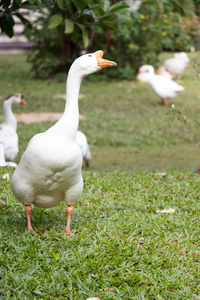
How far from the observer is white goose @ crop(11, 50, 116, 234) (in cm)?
265

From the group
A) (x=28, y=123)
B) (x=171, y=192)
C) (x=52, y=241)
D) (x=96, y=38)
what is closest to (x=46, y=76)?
(x=96, y=38)

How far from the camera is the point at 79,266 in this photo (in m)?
2.79

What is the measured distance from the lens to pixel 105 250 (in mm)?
2982

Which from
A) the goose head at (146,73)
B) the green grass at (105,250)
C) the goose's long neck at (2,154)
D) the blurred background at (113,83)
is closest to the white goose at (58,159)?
the green grass at (105,250)

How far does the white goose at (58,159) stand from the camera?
265 cm

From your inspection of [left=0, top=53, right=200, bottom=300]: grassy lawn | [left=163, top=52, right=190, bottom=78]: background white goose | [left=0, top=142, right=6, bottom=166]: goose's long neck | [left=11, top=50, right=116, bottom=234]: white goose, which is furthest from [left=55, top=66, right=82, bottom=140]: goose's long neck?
[left=163, top=52, right=190, bottom=78]: background white goose

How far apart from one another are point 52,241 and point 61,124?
2.99 feet

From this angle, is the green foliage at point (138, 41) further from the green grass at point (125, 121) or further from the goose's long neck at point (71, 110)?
the goose's long neck at point (71, 110)

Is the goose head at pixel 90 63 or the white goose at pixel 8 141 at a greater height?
the goose head at pixel 90 63

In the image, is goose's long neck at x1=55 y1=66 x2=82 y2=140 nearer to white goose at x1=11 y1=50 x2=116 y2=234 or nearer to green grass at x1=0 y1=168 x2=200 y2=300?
white goose at x1=11 y1=50 x2=116 y2=234

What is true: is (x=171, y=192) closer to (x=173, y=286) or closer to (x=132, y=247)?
(x=132, y=247)

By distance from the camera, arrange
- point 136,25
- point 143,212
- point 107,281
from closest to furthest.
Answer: point 107,281 < point 143,212 < point 136,25

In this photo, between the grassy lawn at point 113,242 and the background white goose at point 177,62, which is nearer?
the grassy lawn at point 113,242

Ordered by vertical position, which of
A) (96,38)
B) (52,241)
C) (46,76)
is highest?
(52,241)
